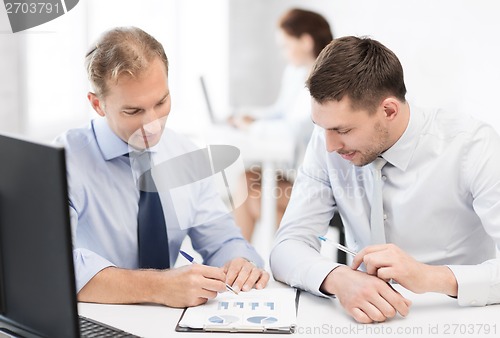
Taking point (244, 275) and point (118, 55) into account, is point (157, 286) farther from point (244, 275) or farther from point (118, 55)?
point (118, 55)

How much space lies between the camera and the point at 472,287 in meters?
1.44

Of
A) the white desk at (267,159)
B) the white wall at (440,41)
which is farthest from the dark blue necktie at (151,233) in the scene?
the white wall at (440,41)

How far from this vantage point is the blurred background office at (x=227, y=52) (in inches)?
122

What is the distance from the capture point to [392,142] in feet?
5.68

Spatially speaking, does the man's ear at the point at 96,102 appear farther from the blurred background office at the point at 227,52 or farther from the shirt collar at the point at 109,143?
the blurred background office at the point at 227,52

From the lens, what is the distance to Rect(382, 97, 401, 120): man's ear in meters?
1.68

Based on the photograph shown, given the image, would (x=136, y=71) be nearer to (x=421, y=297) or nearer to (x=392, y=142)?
(x=392, y=142)

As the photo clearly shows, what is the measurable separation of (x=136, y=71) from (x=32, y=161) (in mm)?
637

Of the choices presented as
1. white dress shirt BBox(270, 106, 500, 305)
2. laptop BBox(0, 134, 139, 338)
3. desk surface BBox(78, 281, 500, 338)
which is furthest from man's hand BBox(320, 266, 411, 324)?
laptop BBox(0, 134, 139, 338)

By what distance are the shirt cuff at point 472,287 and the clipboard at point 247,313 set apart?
1.14 ft

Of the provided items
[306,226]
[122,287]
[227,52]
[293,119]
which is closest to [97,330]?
[122,287]

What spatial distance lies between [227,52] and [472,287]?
3.93 meters

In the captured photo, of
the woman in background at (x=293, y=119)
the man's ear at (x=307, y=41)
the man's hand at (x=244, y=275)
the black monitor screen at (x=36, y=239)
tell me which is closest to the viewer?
the black monitor screen at (x=36, y=239)

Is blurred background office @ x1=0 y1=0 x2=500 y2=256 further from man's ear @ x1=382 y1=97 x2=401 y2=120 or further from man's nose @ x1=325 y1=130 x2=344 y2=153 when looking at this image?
man's ear @ x1=382 y1=97 x2=401 y2=120
